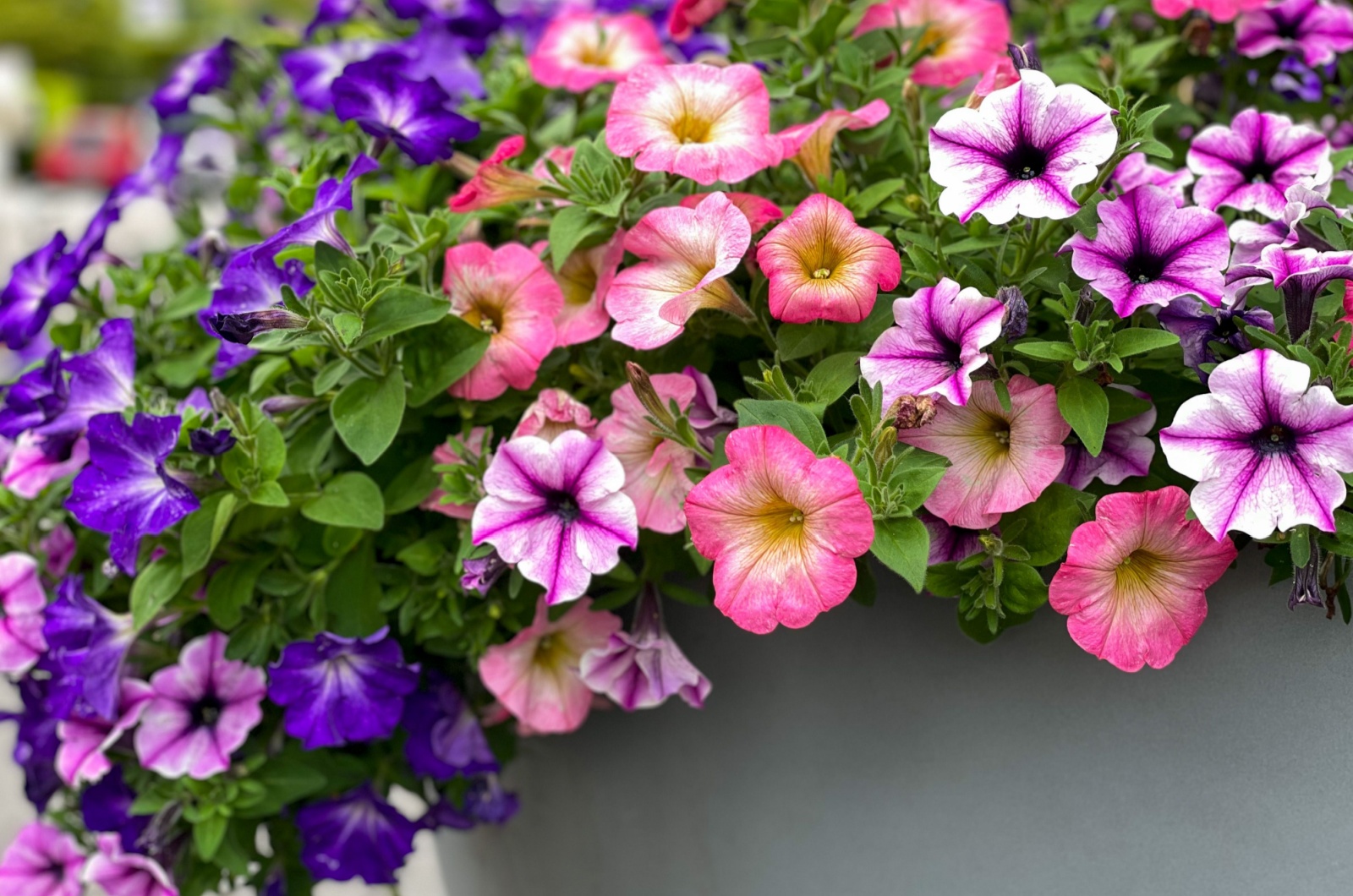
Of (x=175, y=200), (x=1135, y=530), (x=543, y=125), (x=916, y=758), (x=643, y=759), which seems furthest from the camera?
(x=175, y=200)

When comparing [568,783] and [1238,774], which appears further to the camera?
[568,783]

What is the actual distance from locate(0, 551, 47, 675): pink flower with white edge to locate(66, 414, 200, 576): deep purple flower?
186 millimetres

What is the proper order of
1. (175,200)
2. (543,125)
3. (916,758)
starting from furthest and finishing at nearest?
(175,200) < (543,125) < (916,758)

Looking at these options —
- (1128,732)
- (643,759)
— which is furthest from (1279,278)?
(643,759)

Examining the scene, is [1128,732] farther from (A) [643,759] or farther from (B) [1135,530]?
(A) [643,759]

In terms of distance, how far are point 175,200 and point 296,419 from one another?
1.68 ft

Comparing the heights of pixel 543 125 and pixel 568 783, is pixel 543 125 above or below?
above

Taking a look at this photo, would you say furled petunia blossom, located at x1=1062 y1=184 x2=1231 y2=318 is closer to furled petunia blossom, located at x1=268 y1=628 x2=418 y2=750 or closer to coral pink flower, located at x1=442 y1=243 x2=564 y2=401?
coral pink flower, located at x1=442 y1=243 x2=564 y2=401

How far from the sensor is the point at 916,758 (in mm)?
730

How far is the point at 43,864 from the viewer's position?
0.94 metres

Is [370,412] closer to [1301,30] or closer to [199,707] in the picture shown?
[199,707]

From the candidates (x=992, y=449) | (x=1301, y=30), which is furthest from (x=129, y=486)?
(x=1301, y=30)

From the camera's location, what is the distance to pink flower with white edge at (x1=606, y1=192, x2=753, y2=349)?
655 mm

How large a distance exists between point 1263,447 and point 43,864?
91cm
